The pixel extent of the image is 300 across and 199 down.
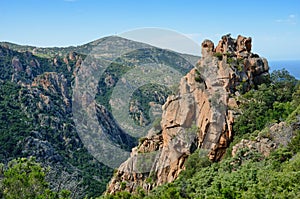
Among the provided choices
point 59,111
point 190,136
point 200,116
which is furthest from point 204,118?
point 59,111

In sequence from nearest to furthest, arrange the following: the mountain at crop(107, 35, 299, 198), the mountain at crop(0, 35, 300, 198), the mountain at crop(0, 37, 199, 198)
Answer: the mountain at crop(0, 35, 300, 198) → the mountain at crop(107, 35, 299, 198) → the mountain at crop(0, 37, 199, 198)

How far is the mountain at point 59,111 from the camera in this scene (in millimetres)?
52312

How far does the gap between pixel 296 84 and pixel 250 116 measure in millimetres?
7464

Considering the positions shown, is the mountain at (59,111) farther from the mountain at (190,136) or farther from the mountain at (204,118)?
the mountain at (204,118)

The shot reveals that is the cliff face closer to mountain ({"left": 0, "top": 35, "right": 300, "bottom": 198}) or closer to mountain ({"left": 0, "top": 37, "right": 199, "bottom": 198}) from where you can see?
mountain ({"left": 0, "top": 35, "right": 300, "bottom": 198})

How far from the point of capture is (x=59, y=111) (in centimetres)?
7338

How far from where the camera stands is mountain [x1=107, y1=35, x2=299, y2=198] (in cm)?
2791

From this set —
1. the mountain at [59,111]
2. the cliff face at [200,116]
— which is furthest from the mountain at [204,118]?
the mountain at [59,111]

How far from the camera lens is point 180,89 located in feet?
107

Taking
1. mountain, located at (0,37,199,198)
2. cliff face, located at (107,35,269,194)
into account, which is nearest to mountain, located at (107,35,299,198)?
cliff face, located at (107,35,269,194)

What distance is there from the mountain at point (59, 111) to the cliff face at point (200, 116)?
7715mm

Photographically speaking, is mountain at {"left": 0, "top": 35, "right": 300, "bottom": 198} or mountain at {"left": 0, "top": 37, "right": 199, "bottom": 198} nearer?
mountain at {"left": 0, "top": 35, "right": 300, "bottom": 198}

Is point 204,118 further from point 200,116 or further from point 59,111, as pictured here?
point 59,111

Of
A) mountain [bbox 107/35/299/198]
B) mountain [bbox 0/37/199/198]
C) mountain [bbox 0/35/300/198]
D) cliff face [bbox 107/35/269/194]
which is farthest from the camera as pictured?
mountain [bbox 0/37/199/198]
